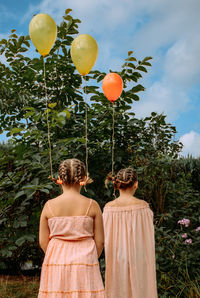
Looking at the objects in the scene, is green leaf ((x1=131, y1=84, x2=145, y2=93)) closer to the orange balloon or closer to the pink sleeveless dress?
the orange balloon

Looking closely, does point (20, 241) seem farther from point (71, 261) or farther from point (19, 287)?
point (71, 261)

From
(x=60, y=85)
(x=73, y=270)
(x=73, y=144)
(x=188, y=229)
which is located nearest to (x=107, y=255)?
(x=73, y=270)

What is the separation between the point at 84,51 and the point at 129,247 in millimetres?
2052

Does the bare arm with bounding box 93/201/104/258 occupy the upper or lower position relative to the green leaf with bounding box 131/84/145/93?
lower

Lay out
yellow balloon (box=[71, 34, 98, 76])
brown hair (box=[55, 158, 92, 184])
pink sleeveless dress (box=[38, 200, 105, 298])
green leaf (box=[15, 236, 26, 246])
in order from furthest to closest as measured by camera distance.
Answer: green leaf (box=[15, 236, 26, 246])
yellow balloon (box=[71, 34, 98, 76])
brown hair (box=[55, 158, 92, 184])
pink sleeveless dress (box=[38, 200, 105, 298])

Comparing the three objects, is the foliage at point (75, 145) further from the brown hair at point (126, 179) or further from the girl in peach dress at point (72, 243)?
the girl in peach dress at point (72, 243)

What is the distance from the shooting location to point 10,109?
14.7 feet

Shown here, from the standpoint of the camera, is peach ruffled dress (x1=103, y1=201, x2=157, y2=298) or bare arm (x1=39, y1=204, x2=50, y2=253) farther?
peach ruffled dress (x1=103, y1=201, x2=157, y2=298)

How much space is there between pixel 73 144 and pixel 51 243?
7.06 ft

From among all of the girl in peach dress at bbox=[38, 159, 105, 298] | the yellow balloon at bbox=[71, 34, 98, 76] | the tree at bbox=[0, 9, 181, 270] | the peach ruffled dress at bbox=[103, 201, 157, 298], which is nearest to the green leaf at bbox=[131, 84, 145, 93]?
the tree at bbox=[0, 9, 181, 270]

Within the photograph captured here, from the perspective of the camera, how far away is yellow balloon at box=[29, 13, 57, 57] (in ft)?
10.5

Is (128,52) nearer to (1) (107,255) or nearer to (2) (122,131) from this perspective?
(2) (122,131)

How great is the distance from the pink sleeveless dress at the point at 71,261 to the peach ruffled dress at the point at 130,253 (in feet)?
3.67

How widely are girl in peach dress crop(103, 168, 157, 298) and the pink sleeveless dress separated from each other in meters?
1.12
